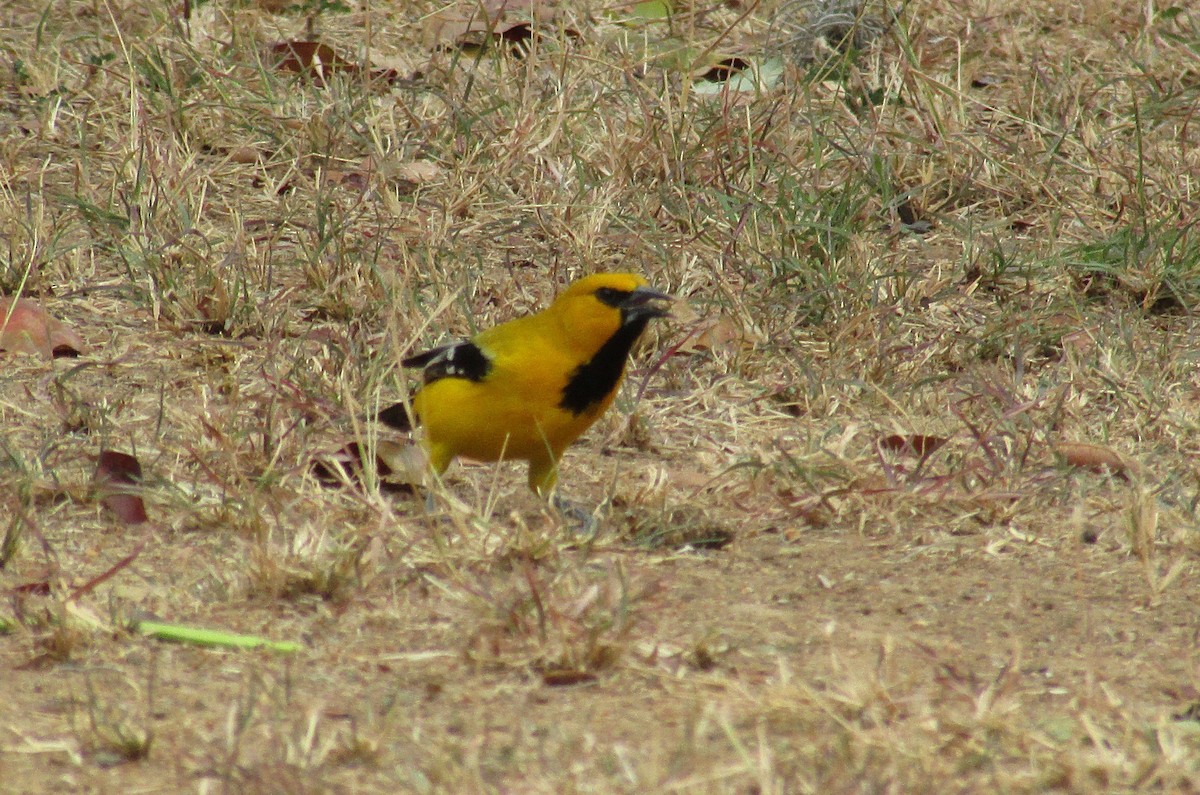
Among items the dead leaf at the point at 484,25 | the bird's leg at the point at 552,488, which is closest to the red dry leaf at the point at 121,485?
the bird's leg at the point at 552,488

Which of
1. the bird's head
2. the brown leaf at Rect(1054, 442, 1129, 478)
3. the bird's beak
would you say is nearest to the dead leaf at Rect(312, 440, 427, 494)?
the bird's head

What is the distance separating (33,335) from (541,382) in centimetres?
200

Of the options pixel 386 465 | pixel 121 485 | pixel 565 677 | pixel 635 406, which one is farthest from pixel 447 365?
pixel 565 677

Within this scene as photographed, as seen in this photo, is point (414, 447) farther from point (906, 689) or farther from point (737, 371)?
point (906, 689)

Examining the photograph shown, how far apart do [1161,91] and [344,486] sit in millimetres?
4491

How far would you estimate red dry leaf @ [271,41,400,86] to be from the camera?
24.0 feet

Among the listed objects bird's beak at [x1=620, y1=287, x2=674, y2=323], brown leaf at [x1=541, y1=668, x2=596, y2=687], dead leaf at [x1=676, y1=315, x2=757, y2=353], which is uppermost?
bird's beak at [x1=620, y1=287, x2=674, y2=323]

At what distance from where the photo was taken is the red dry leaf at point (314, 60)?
288 inches

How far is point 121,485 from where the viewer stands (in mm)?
4359

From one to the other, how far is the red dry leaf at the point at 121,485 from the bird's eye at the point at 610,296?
1340 millimetres

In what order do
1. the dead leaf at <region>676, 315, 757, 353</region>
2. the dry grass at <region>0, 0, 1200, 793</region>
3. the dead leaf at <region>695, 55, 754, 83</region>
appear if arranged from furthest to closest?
the dead leaf at <region>695, 55, 754, 83</region>
the dead leaf at <region>676, 315, 757, 353</region>
the dry grass at <region>0, 0, 1200, 793</region>

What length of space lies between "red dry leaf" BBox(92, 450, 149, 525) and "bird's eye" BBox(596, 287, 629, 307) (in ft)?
4.40

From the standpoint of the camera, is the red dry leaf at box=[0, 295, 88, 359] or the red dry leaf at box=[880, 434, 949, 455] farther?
the red dry leaf at box=[0, 295, 88, 359]

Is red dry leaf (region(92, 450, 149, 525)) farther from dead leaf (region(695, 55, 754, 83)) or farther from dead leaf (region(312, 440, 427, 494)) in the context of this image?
dead leaf (region(695, 55, 754, 83))
